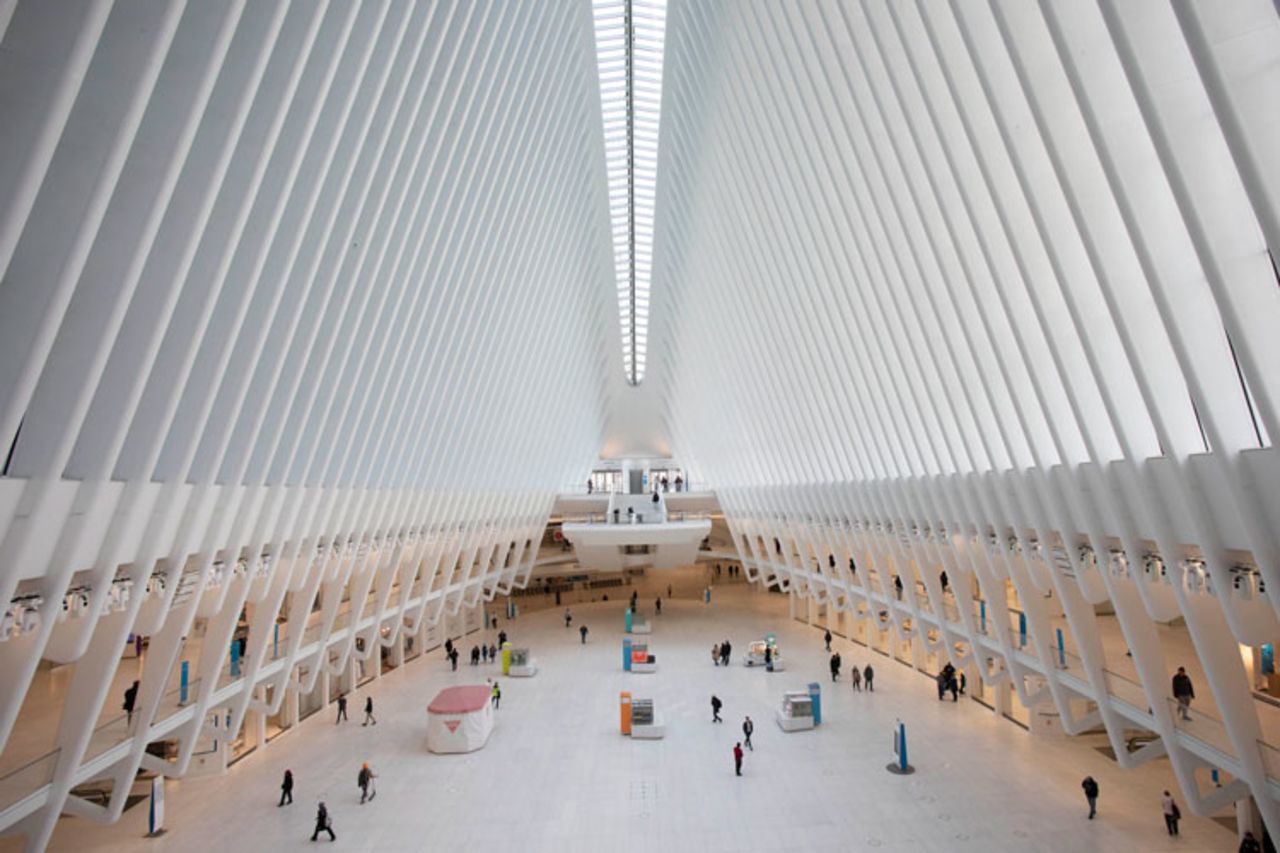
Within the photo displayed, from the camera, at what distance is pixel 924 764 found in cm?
1393

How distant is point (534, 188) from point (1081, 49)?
1355 cm

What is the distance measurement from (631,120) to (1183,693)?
1931 centimetres

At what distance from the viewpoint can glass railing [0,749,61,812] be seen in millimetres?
7336

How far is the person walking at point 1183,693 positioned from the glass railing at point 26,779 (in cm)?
1331

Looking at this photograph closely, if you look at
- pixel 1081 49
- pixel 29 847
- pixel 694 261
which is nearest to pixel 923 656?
pixel 694 261

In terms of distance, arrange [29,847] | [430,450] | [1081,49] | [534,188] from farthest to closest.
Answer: [534,188] → [430,450] → [29,847] → [1081,49]

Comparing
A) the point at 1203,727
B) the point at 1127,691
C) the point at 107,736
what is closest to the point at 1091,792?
the point at 1127,691

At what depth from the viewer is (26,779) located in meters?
7.70

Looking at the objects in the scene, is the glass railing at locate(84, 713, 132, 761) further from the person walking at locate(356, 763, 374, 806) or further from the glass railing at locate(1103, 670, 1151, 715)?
the glass railing at locate(1103, 670, 1151, 715)

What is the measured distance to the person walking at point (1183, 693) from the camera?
870 cm

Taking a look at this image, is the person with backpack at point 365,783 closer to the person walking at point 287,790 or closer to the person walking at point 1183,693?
the person walking at point 287,790

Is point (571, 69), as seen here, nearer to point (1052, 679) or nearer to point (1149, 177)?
point (1149, 177)

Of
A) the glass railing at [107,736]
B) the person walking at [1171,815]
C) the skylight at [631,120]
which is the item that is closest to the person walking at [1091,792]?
the person walking at [1171,815]

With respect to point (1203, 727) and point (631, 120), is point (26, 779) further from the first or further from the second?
point (631, 120)
